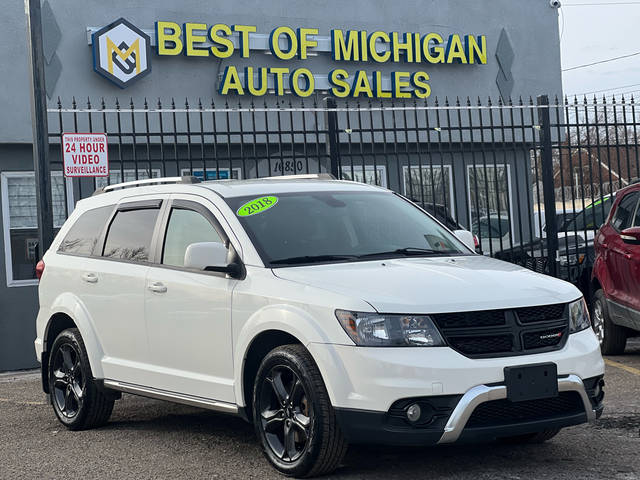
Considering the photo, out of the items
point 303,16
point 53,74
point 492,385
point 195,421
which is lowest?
point 195,421

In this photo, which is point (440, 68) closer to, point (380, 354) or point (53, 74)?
point (53, 74)

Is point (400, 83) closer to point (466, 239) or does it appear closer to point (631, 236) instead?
point (631, 236)

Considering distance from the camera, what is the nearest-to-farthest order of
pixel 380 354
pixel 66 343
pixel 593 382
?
pixel 380 354 < pixel 593 382 < pixel 66 343

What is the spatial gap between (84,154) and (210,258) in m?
5.18

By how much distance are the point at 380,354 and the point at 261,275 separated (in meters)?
1.06

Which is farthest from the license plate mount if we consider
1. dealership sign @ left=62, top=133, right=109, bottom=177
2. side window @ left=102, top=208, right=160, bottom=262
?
dealership sign @ left=62, top=133, right=109, bottom=177

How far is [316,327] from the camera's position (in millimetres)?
5496

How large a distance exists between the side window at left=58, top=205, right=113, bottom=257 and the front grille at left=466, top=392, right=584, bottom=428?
11.6ft

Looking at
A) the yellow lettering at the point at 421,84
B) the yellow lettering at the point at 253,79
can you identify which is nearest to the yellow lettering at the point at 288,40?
the yellow lettering at the point at 253,79

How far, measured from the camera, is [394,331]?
5332 mm

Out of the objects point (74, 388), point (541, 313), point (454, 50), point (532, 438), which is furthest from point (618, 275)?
point (454, 50)

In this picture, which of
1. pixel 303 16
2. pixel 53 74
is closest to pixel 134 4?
pixel 53 74

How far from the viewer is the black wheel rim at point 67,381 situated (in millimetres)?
7648

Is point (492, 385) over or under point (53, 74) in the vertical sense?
under
